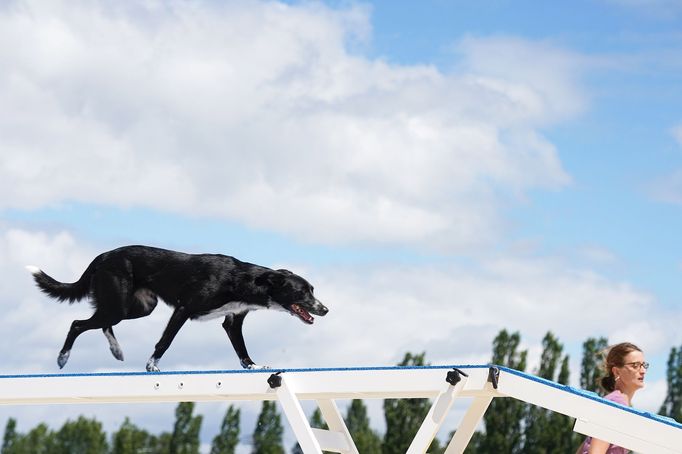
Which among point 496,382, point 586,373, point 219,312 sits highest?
point 586,373

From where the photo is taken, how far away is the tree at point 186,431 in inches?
2045

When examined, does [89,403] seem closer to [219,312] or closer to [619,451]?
[219,312]

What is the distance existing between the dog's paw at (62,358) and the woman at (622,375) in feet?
18.1

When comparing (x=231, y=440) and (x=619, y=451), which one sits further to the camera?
(x=231, y=440)

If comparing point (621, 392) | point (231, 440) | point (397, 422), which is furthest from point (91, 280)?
point (231, 440)

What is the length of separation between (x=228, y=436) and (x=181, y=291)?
42802 mm

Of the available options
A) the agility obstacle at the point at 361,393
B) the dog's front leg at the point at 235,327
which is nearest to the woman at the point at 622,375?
the agility obstacle at the point at 361,393

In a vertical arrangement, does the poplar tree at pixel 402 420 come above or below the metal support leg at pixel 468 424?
above

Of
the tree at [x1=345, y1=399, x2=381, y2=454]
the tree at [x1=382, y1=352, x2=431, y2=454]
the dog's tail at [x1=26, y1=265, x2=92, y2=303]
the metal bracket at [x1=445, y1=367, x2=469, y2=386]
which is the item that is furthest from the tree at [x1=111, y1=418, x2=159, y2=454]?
the metal bracket at [x1=445, y1=367, x2=469, y2=386]

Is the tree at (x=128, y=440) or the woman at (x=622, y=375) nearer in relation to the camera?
the woman at (x=622, y=375)

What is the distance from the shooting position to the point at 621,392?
26.5 feet

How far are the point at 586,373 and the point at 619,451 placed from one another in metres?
40.5

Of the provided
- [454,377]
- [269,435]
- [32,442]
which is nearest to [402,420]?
[269,435]

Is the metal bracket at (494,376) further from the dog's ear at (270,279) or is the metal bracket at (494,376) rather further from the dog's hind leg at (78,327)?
the dog's hind leg at (78,327)
